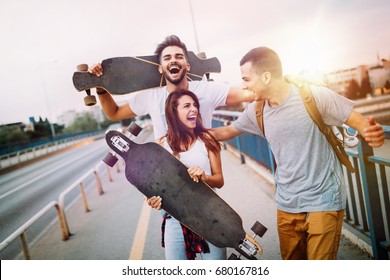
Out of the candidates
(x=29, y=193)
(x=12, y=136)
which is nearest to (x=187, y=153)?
(x=12, y=136)

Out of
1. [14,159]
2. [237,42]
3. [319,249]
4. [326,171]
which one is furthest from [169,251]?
[14,159]

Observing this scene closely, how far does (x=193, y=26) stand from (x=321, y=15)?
96cm

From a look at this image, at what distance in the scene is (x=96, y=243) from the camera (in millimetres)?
3264

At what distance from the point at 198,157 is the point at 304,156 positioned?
657 millimetres

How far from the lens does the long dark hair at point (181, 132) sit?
2.05 meters

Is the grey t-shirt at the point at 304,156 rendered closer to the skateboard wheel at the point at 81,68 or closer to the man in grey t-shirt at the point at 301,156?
the man in grey t-shirt at the point at 301,156

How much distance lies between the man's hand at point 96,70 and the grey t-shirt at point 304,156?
1084 millimetres

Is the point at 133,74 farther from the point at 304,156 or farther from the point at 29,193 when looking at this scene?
the point at 29,193

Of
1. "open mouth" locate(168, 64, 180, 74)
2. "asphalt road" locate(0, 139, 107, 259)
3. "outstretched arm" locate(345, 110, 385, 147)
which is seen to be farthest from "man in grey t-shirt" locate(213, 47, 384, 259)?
"asphalt road" locate(0, 139, 107, 259)

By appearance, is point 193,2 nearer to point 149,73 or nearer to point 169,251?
point 149,73

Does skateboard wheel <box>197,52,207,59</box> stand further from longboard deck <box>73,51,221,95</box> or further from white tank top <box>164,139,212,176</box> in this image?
white tank top <box>164,139,212,176</box>

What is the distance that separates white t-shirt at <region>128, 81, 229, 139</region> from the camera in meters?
2.13

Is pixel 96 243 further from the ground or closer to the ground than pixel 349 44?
closer to the ground

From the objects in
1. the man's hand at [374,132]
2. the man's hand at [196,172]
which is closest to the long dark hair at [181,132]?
the man's hand at [196,172]
